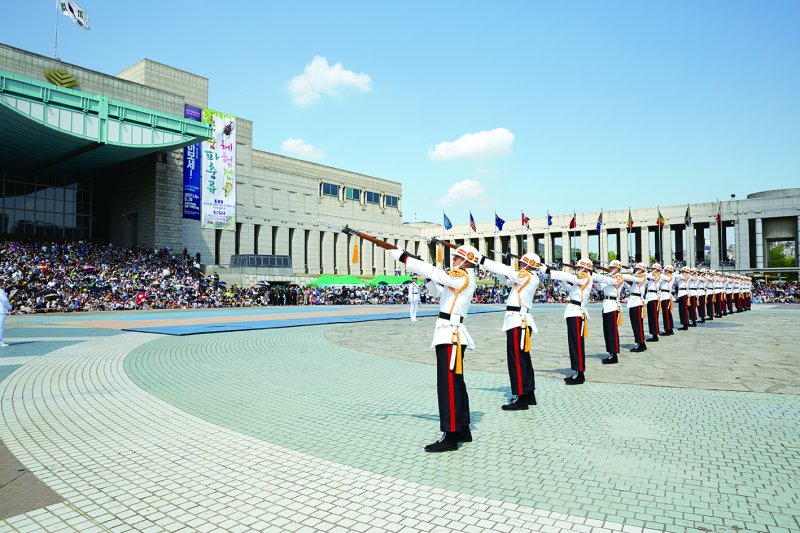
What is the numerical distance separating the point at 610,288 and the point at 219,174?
45938 mm

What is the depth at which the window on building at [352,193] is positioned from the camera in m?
72.6

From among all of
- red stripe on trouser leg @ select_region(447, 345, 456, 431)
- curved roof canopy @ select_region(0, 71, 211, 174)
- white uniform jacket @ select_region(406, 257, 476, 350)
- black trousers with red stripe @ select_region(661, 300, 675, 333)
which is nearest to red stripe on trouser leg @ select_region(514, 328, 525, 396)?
white uniform jacket @ select_region(406, 257, 476, 350)

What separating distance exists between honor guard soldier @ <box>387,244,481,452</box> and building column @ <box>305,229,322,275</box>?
58457 mm

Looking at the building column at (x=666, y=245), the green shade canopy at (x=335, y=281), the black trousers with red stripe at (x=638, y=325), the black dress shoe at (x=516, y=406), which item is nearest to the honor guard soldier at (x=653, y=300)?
the black trousers with red stripe at (x=638, y=325)

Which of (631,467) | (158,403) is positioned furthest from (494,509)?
(158,403)

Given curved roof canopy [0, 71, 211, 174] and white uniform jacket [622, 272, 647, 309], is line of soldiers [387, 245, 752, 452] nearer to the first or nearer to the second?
white uniform jacket [622, 272, 647, 309]

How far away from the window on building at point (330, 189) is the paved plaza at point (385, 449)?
5984 cm

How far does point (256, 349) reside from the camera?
13.8 metres

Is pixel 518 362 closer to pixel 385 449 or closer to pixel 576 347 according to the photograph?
pixel 576 347

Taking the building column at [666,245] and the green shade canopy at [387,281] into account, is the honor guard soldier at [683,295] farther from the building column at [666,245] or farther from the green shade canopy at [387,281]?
the building column at [666,245]

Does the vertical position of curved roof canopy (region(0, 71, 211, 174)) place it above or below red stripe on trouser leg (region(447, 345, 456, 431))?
above

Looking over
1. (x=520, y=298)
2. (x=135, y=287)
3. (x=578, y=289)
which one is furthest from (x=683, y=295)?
(x=135, y=287)

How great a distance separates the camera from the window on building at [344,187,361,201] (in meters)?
72.6

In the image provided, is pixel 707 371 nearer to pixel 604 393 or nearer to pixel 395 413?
pixel 604 393
